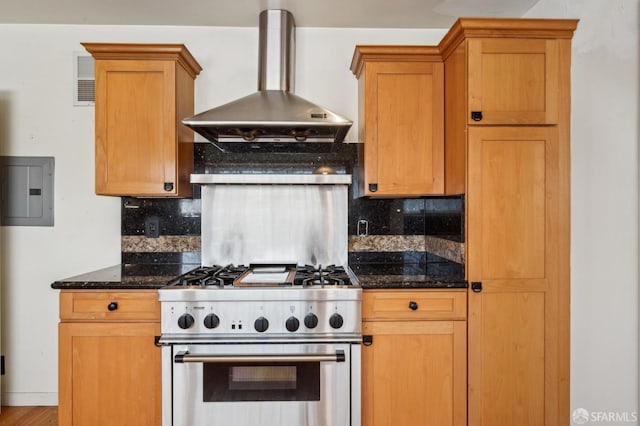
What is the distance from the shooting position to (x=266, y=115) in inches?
77.6

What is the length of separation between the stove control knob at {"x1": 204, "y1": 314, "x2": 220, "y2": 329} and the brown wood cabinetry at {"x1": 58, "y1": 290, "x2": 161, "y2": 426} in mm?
239

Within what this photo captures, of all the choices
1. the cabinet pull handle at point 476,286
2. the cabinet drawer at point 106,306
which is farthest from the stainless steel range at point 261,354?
the cabinet pull handle at point 476,286

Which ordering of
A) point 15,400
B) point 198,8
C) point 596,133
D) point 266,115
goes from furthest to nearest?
1. point 15,400
2. point 198,8
3. point 266,115
4. point 596,133

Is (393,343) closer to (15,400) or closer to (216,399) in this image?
(216,399)

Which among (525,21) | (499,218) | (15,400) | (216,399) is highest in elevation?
(525,21)

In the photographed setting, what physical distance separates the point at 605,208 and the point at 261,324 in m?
1.59

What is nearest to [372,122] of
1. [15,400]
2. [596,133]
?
[596,133]

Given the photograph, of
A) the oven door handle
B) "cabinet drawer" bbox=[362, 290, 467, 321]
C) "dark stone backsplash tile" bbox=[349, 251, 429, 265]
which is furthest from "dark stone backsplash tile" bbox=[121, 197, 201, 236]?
"cabinet drawer" bbox=[362, 290, 467, 321]

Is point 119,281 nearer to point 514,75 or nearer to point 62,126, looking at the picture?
point 62,126

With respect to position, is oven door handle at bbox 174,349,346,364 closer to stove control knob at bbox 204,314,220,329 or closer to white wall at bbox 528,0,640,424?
stove control knob at bbox 204,314,220,329

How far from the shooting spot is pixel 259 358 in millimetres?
1791

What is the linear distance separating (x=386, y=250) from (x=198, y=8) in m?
1.82

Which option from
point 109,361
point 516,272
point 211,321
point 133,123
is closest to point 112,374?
point 109,361

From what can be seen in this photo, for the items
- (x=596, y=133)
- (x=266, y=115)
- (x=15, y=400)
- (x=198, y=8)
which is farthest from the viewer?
(x=15, y=400)
